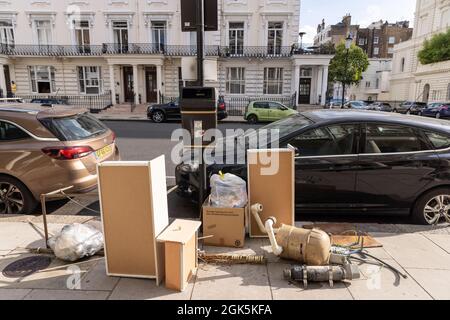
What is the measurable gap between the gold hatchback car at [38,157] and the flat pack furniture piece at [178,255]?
227cm

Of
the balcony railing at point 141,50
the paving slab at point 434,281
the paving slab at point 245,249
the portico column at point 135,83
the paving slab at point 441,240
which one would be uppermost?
the balcony railing at point 141,50

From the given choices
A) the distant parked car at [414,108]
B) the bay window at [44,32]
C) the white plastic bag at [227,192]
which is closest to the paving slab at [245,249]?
the white plastic bag at [227,192]

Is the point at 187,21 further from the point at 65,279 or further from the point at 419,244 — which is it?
the point at 419,244

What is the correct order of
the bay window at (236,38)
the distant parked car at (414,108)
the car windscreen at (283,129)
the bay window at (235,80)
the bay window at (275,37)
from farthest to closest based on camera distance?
the distant parked car at (414,108)
the bay window at (235,80)
the bay window at (236,38)
the bay window at (275,37)
the car windscreen at (283,129)

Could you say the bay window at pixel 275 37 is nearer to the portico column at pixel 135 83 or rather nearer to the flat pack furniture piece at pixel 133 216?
the portico column at pixel 135 83

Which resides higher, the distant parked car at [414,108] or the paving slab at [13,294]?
the distant parked car at [414,108]

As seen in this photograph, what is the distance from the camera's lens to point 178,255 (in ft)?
9.27

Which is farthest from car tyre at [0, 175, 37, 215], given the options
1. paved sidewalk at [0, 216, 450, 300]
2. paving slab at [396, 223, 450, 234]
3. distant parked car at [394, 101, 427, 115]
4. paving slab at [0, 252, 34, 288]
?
distant parked car at [394, 101, 427, 115]

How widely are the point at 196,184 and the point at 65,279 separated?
2.03 metres

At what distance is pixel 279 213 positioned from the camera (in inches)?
150

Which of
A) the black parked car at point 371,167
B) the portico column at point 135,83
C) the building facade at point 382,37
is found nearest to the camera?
the black parked car at point 371,167

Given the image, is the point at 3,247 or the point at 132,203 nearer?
the point at 132,203

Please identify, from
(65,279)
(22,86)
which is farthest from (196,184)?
(22,86)

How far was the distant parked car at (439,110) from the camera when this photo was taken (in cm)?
2545
